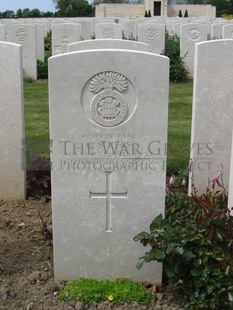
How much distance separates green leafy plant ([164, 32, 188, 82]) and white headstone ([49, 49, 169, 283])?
32.3 feet

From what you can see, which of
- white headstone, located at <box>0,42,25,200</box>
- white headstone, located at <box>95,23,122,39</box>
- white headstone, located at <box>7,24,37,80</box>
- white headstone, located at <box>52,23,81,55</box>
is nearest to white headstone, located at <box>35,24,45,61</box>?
white headstone, located at <box>52,23,81,55</box>

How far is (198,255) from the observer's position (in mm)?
3053

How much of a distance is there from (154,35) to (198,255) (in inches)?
449

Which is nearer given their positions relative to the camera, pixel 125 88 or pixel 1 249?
pixel 125 88

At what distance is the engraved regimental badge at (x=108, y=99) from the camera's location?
3.13 m

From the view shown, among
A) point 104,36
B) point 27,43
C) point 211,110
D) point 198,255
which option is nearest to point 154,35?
point 104,36

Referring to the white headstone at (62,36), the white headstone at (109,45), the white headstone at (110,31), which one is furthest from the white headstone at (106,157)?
the white headstone at (110,31)

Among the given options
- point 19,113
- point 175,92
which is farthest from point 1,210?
point 175,92

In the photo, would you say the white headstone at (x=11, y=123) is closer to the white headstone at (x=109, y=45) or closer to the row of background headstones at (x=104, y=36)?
the white headstone at (x=109, y=45)

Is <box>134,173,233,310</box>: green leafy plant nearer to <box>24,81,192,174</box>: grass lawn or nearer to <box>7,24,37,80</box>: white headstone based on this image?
<box>24,81,192,174</box>: grass lawn

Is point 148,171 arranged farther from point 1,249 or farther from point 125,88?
point 1,249

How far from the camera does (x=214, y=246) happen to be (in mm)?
3094

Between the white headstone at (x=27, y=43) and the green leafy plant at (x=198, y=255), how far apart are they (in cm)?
1037

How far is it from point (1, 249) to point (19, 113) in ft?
4.69
